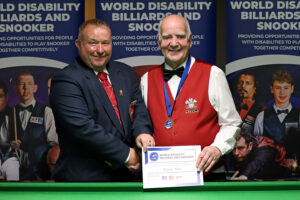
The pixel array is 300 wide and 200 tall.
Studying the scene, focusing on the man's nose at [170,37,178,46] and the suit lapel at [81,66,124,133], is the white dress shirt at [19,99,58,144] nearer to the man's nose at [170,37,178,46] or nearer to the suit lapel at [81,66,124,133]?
the suit lapel at [81,66,124,133]

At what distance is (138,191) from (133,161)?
464 mm

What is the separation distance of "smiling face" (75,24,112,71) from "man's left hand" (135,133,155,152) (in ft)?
1.87

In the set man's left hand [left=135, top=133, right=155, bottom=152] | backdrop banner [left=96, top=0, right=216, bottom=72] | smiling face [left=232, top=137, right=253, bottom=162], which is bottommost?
smiling face [left=232, top=137, right=253, bottom=162]

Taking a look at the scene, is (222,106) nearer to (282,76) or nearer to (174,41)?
(174,41)

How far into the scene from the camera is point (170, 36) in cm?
251

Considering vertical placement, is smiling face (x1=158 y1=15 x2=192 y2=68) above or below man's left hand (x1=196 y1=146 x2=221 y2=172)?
above

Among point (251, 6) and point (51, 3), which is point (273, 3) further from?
point (51, 3)

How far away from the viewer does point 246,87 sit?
3.88 meters

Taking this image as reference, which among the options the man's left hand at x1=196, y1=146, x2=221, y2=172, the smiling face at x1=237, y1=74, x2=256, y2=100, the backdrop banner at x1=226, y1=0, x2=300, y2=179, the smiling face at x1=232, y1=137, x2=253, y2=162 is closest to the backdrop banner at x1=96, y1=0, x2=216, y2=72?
the backdrop banner at x1=226, y1=0, x2=300, y2=179

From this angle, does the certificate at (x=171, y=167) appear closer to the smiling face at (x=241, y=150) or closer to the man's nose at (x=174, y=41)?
the man's nose at (x=174, y=41)

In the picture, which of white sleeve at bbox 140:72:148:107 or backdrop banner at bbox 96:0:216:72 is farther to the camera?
backdrop banner at bbox 96:0:216:72

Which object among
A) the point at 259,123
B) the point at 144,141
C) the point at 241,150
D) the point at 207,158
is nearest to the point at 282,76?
the point at 259,123

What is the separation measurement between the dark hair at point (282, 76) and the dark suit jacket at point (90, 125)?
80.3 inches

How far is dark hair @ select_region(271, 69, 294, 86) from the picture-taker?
12.7 ft
